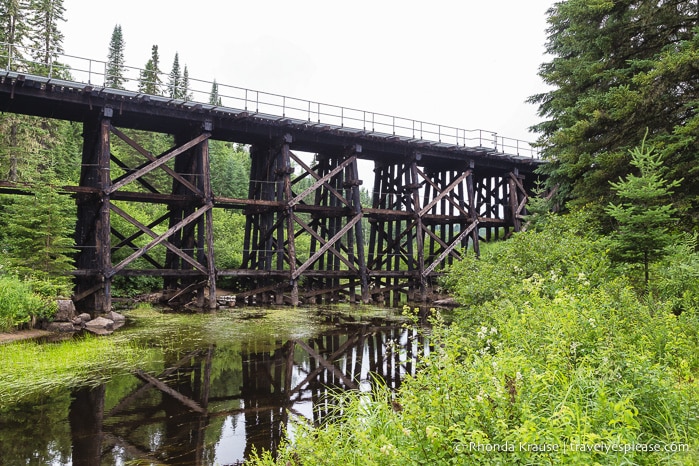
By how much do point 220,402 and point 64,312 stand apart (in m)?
7.51

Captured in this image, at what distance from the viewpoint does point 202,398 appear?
6246 mm

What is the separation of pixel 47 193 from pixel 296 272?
27.4ft

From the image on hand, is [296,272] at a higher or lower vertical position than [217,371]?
higher

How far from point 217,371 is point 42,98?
1167cm

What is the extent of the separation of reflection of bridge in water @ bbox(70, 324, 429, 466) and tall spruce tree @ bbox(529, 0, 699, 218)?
604cm

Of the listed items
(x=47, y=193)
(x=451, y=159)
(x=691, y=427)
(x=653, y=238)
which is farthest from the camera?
(x=451, y=159)

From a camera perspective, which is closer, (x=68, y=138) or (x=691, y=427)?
(x=691, y=427)

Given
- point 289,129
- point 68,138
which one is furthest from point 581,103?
point 68,138

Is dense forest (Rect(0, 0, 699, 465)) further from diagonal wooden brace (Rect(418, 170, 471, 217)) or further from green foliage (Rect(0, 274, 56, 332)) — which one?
diagonal wooden brace (Rect(418, 170, 471, 217))

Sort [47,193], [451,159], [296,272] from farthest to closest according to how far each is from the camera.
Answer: [451,159] < [296,272] < [47,193]

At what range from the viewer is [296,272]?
17.3 m

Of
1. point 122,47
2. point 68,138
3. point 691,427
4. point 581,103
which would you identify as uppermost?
point 122,47

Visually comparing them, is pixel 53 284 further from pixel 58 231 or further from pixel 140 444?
pixel 140 444

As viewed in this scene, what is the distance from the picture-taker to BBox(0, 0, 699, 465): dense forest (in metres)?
2.81
